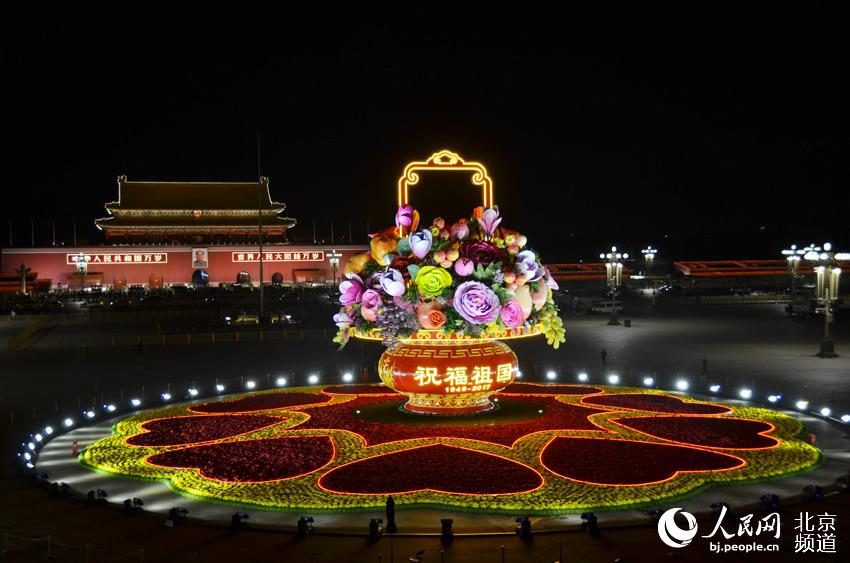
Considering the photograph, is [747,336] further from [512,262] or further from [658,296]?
[658,296]

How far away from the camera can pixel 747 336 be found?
33844 mm

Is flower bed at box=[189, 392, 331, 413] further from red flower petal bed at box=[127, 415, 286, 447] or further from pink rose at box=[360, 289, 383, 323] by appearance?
pink rose at box=[360, 289, 383, 323]

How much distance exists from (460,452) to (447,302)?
3.04m

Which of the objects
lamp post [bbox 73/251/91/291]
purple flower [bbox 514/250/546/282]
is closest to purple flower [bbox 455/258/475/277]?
purple flower [bbox 514/250/546/282]

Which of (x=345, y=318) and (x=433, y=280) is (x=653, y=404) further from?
(x=345, y=318)

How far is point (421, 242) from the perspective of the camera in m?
14.6

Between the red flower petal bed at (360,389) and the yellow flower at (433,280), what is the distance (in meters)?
4.82

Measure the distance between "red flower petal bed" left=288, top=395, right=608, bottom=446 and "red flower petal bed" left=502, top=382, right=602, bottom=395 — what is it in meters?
1.82

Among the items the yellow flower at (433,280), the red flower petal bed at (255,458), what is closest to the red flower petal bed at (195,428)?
the red flower petal bed at (255,458)

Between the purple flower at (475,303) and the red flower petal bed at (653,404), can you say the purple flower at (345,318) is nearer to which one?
the purple flower at (475,303)

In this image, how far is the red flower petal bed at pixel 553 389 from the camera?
18.4 meters

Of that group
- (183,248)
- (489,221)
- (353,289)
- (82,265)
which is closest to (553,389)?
(489,221)

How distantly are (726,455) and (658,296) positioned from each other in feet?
174

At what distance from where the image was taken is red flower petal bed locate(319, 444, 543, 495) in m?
10.9
